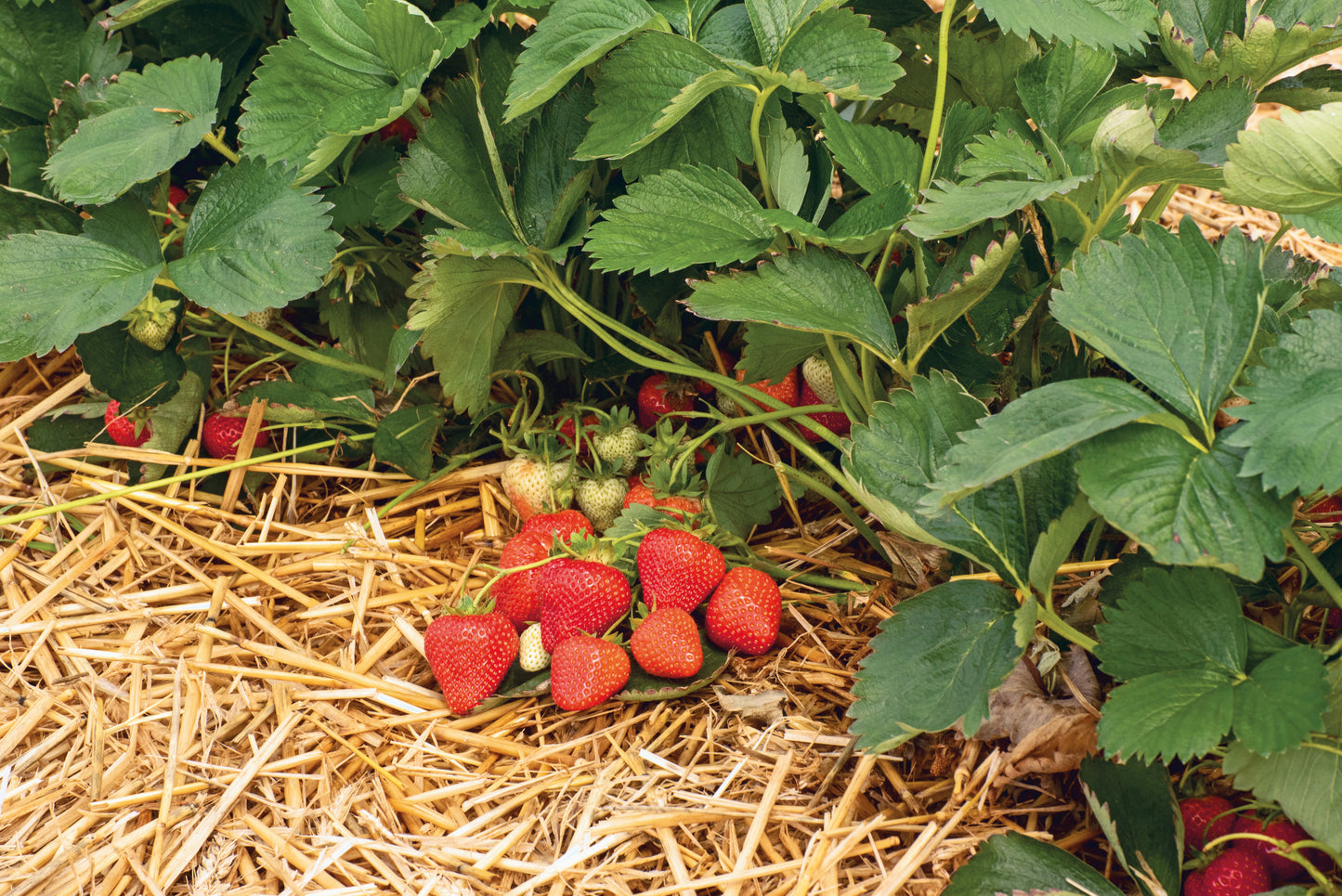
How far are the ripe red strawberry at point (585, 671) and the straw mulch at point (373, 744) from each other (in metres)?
0.05

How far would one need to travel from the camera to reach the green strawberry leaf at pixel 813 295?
0.86m

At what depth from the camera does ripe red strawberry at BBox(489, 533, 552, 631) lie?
1.05 meters

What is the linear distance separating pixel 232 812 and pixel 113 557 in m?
0.45

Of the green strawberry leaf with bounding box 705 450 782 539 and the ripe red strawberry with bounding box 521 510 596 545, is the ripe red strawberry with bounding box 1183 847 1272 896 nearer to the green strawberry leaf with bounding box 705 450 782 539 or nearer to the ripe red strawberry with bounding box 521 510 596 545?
the green strawberry leaf with bounding box 705 450 782 539

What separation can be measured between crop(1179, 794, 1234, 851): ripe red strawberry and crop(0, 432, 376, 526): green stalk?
3.12ft

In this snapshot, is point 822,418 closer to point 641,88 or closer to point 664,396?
point 664,396

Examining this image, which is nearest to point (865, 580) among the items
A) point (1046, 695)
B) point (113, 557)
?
point (1046, 695)

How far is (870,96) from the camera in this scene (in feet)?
2.77

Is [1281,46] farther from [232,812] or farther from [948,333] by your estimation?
[232,812]

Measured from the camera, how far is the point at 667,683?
0.98 meters

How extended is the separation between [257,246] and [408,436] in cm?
29

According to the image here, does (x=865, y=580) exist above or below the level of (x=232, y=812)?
above

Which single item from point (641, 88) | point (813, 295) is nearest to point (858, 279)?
point (813, 295)

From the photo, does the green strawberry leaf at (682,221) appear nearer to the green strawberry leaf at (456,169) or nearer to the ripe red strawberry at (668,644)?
the green strawberry leaf at (456,169)
